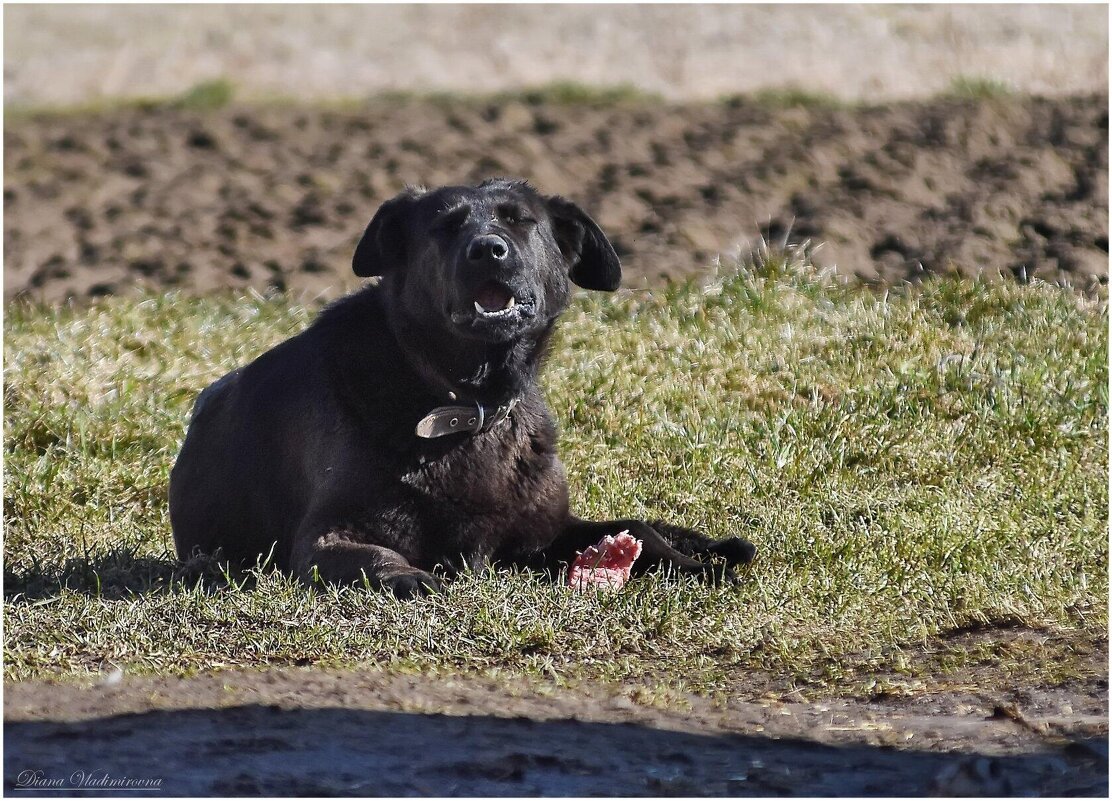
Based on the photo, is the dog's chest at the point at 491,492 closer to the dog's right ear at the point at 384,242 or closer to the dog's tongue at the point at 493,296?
the dog's tongue at the point at 493,296

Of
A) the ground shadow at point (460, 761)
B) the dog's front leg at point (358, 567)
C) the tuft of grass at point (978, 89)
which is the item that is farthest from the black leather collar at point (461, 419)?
the tuft of grass at point (978, 89)

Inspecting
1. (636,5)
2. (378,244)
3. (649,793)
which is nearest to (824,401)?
(378,244)

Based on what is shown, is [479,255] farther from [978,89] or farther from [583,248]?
[978,89]

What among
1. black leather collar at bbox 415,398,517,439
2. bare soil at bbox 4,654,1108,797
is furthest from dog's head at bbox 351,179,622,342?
bare soil at bbox 4,654,1108,797

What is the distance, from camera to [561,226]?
18.5 ft

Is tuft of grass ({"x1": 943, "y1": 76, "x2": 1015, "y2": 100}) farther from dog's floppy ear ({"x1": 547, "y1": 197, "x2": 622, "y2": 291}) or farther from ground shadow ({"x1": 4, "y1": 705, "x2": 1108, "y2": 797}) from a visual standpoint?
ground shadow ({"x1": 4, "y1": 705, "x2": 1108, "y2": 797})

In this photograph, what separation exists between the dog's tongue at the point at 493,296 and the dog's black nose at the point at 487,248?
0.09 meters

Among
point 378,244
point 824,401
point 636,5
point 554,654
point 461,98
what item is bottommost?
point 554,654

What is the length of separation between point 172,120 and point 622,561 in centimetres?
1010

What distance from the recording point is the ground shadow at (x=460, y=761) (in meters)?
3.42

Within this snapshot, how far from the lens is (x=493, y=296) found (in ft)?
16.7

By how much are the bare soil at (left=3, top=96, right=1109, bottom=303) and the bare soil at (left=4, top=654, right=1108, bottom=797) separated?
541 centimetres

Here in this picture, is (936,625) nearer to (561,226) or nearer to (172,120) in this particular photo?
(561,226)

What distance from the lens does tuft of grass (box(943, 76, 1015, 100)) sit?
44.7ft
